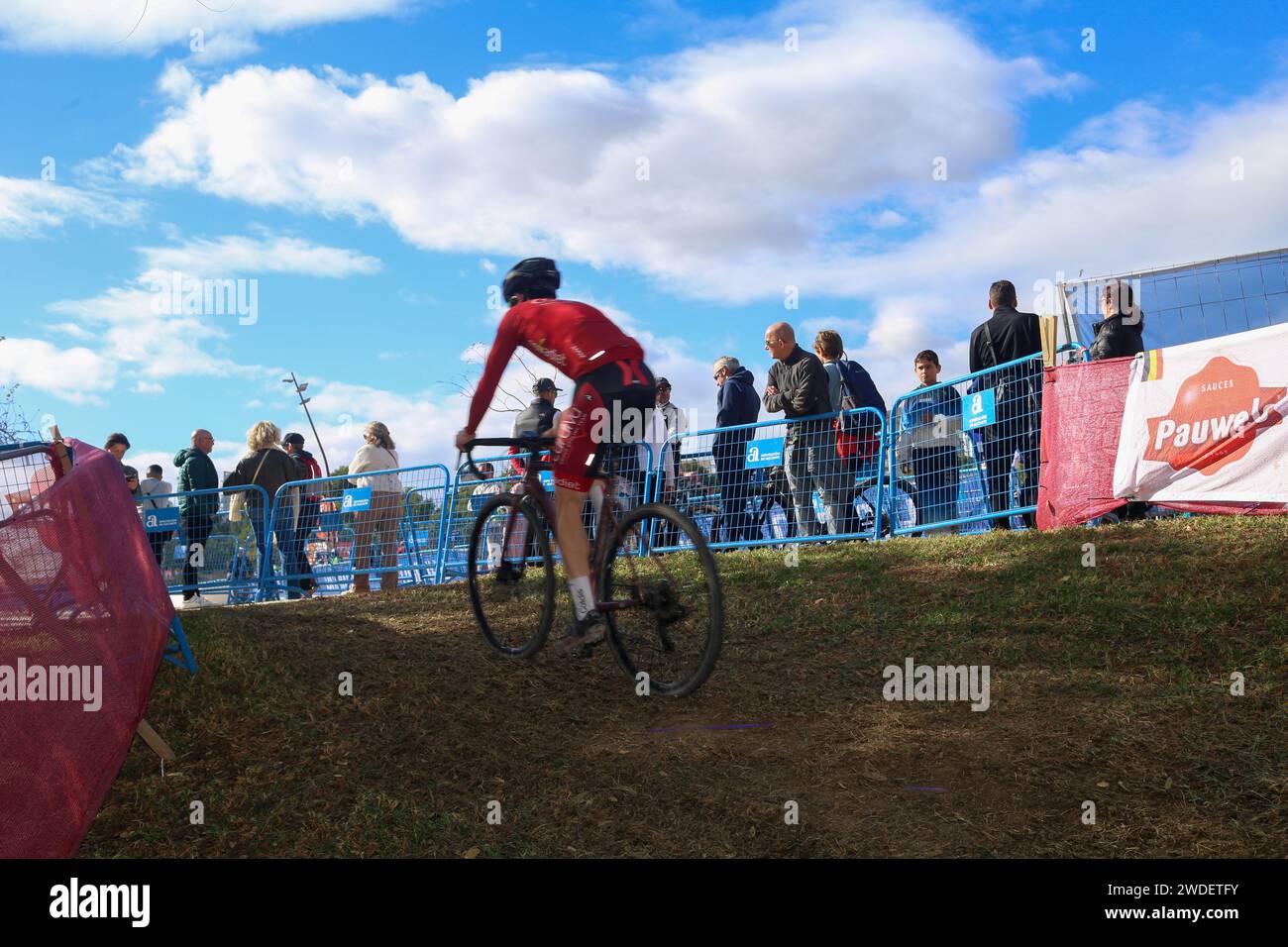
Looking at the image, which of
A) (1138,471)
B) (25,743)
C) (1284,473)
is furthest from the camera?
(1138,471)

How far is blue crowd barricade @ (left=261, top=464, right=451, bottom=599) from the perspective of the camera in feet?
41.9

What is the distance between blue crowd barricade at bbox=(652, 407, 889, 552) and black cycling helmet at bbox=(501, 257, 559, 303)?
4.67m

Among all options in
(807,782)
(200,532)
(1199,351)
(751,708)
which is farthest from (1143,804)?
(200,532)

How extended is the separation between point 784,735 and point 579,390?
222 cm

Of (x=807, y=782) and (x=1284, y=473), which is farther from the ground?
(x=1284, y=473)

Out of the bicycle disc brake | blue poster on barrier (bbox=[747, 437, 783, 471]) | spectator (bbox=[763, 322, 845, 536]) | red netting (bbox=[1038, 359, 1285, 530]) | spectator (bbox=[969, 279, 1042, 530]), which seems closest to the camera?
the bicycle disc brake

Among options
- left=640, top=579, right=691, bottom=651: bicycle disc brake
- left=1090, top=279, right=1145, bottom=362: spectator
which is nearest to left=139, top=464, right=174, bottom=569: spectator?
left=640, top=579, right=691, bottom=651: bicycle disc brake

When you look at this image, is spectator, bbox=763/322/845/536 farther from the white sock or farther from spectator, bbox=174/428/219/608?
spectator, bbox=174/428/219/608

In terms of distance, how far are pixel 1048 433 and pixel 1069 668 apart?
12.0ft

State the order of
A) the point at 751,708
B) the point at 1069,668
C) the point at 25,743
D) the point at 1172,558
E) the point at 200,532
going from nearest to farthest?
the point at 25,743 < the point at 751,708 < the point at 1069,668 < the point at 1172,558 < the point at 200,532

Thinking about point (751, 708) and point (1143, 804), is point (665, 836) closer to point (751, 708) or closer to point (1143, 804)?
point (751, 708)
